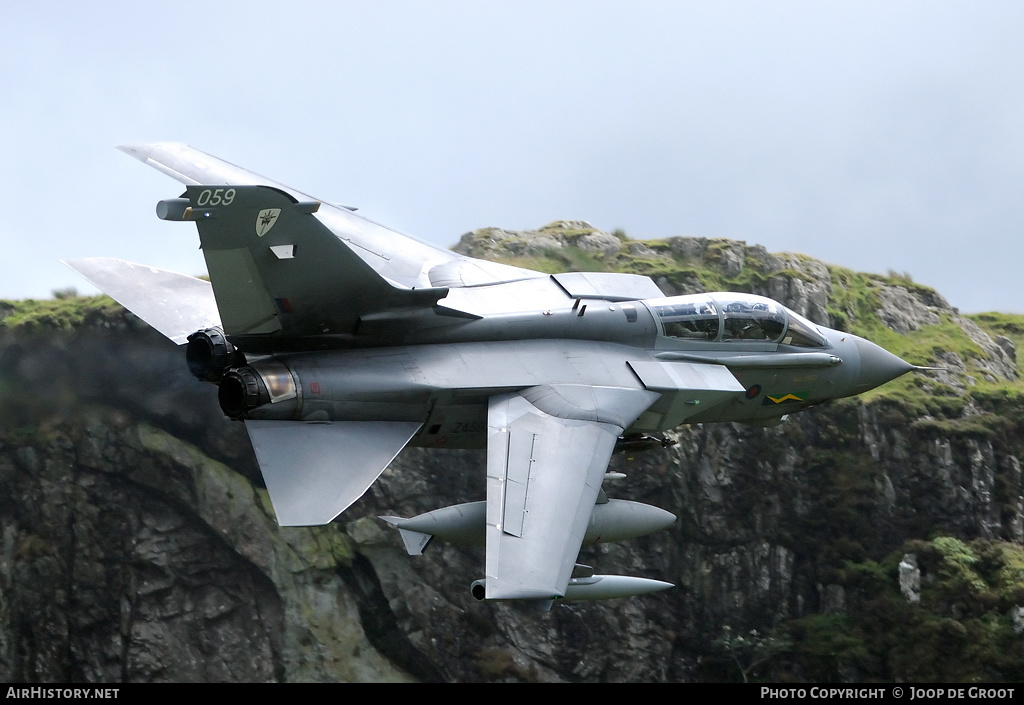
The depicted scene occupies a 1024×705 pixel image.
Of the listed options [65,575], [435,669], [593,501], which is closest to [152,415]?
[65,575]

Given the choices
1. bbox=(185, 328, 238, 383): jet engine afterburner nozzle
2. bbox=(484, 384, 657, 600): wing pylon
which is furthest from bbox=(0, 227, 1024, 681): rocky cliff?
bbox=(484, 384, 657, 600): wing pylon

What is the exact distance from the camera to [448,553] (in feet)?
92.6

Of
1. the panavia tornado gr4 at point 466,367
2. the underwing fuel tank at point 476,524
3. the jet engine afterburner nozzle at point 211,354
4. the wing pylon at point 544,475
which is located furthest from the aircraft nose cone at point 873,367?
the jet engine afterburner nozzle at point 211,354

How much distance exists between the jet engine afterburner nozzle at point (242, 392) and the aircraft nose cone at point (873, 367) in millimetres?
11326

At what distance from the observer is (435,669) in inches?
1094

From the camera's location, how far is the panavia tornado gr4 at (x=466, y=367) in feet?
49.4

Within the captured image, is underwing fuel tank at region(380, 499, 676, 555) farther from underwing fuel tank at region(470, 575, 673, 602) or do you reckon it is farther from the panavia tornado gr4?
underwing fuel tank at region(470, 575, 673, 602)

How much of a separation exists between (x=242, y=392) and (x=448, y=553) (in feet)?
45.1

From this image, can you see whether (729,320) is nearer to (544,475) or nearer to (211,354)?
(544,475)

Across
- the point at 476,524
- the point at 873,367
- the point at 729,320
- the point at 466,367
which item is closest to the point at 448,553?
the point at 476,524

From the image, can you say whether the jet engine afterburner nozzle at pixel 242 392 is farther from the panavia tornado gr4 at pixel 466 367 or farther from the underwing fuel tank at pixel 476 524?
the underwing fuel tank at pixel 476 524

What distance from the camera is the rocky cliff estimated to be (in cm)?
2625

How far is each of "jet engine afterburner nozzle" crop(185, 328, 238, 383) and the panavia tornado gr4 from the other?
30mm

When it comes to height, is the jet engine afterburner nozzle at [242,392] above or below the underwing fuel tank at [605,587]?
above
